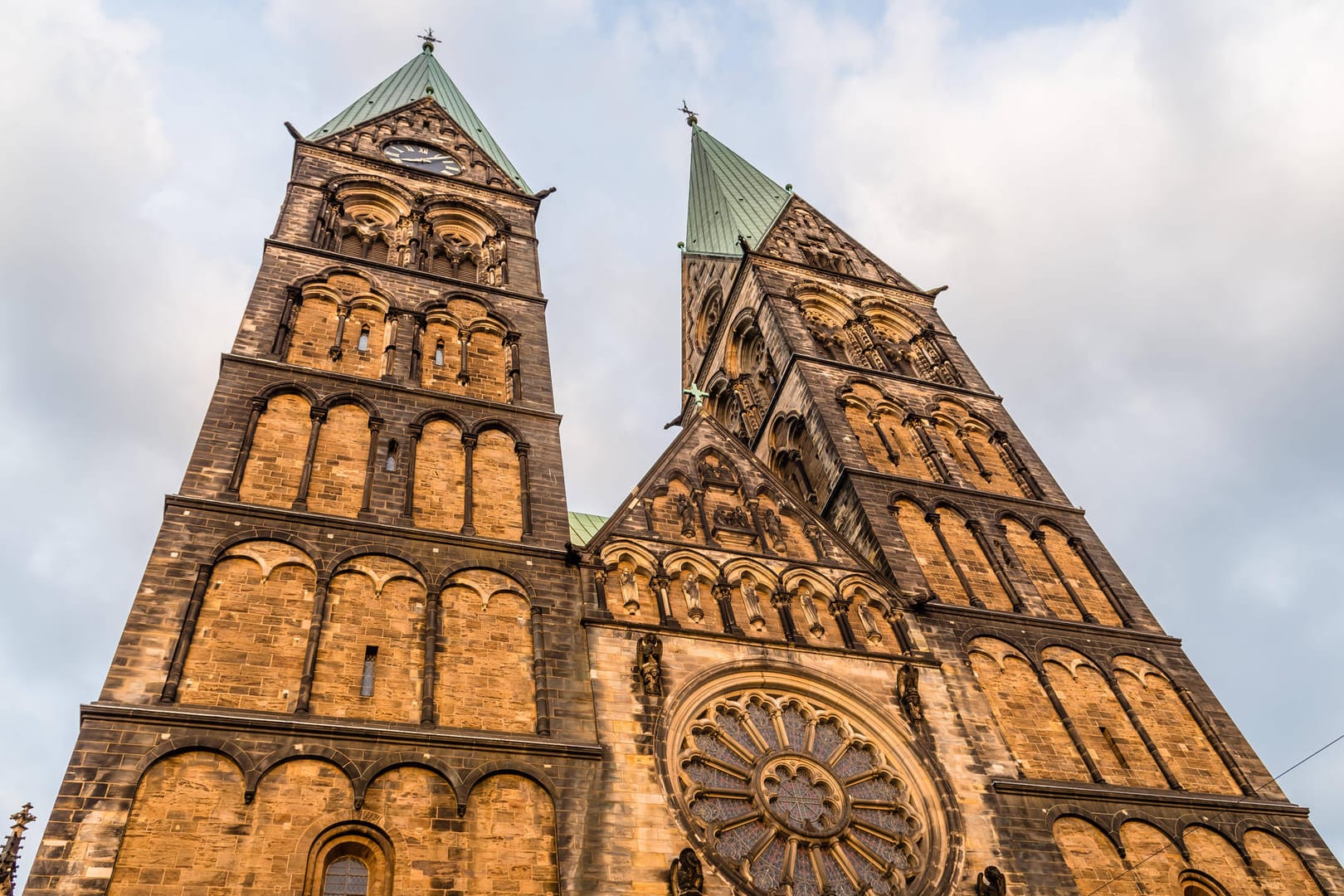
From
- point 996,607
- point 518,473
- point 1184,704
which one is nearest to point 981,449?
point 996,607

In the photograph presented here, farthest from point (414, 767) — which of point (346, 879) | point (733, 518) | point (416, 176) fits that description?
point (416, 176)

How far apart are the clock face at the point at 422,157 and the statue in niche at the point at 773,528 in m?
12.4

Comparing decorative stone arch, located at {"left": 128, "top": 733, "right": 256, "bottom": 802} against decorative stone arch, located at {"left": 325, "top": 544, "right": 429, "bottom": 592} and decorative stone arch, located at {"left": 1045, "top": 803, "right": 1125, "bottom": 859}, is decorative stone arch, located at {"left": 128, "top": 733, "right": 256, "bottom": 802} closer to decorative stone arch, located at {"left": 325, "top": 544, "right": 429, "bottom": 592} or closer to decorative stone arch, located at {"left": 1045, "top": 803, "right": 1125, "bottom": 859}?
decorative stone arch, located at {"left": 325, "top": 544, "right": 429, "bottom": 592}

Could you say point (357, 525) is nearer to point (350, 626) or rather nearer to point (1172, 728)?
point (350, 626)

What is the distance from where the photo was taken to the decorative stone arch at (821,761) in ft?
40.7

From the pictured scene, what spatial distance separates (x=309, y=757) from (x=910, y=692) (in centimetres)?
796

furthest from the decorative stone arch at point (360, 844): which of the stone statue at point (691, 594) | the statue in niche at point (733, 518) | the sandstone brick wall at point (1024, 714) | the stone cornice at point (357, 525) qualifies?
the sandstone brick wall at point (1024, 714)

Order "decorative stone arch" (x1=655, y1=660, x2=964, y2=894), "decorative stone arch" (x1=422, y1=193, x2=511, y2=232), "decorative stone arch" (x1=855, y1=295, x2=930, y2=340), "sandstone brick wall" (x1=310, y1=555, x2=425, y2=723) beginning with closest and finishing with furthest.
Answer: "sandstone brick wall" (x1=310, y1=555, x2=425, y2=723) < "decorative stone arch" (x1=655, y1=660, x2=964, y2=894) < "decorative stone arch" (x1=422, y1=193, x2=511, y2=232) < "decorative stone arch" (x1=855, y1=295, x2=930, y2=340)

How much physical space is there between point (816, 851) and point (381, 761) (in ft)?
17.1

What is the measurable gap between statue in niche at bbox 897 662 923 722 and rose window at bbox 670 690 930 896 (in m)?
0.70

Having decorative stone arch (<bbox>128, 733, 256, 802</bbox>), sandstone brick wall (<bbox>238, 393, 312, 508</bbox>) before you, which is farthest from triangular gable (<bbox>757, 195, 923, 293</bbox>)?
decorative stone arch (<bbox>128, 733, 256, 802</bbox>)

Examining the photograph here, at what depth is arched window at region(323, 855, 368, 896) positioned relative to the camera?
33.5 feet

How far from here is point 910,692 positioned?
14578 millimetres

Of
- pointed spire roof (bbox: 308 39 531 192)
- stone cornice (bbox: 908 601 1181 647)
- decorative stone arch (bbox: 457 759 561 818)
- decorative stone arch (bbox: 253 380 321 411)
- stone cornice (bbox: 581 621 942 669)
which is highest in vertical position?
pointed spire roof (bbox: 308 39 531 192)
